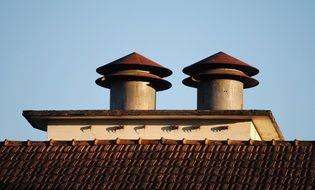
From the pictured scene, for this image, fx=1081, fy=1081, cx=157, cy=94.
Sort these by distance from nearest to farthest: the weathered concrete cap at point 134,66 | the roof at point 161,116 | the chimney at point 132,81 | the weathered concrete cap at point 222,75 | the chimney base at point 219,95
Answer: the roof at point 161,116 < the chimney base at point 219,95 < the weathered concrete cap at point 222,75 < the chimney at point 132,81 < the weathered concrete cap at point 134,66

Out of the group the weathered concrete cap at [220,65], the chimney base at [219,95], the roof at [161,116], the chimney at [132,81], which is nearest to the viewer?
the roof at [161,116]

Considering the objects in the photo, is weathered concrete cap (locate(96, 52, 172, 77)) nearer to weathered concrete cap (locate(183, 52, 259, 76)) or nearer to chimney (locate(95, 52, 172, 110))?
chimney (locate(95, 52, 172, 110))

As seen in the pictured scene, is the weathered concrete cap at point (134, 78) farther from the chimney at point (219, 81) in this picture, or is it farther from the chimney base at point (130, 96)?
the chimney at point (219, 81)

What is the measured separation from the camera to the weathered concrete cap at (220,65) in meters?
34.5

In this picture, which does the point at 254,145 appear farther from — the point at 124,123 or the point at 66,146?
the point at 124,123

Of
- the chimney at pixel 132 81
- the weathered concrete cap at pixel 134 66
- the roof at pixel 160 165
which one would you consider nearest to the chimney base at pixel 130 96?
→ the chimney at pixel 132 81

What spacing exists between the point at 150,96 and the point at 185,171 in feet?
28.3

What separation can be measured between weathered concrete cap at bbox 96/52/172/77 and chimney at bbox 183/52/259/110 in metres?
0.99

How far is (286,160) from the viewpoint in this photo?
26.7m

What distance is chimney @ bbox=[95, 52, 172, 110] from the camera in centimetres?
3469

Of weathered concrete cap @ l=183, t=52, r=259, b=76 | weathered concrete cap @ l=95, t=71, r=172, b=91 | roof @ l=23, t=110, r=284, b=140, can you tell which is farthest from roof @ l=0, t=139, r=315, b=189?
weathered concrete cap @ l=183, t=52, r=259, b=76

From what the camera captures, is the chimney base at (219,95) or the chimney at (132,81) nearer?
the chimney base at (219,95)

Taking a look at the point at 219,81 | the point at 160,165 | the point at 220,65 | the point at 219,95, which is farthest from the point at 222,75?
the point at 160,165

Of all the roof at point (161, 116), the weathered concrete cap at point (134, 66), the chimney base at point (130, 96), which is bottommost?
the roof at point (161, 116)
